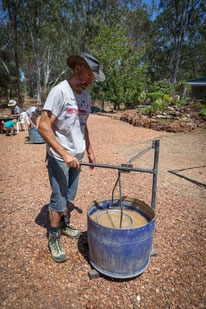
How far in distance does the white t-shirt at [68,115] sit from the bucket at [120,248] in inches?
28.6

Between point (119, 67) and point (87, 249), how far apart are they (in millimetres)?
17642

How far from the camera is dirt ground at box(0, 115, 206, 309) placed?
1.85 meters

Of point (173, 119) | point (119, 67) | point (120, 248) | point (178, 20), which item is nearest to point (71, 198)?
point (120, 248)

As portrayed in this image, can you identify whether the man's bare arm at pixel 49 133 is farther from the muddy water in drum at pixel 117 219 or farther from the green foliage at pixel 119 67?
the green foliage at pixel 119 67

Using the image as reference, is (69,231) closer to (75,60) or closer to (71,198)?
(71,198)

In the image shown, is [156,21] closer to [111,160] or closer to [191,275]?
[111,160]

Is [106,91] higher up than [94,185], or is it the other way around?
[106,91]

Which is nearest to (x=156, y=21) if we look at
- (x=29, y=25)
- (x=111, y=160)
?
(x=29, y=25)

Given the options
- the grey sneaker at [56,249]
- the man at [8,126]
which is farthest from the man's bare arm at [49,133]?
the man at [8,126]

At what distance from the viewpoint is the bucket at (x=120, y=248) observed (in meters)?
1.73

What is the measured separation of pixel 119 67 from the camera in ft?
57.8

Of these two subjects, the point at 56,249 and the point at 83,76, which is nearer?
the point at 83,76

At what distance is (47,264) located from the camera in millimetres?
2195

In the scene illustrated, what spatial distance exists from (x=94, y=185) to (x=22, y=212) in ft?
4.93
